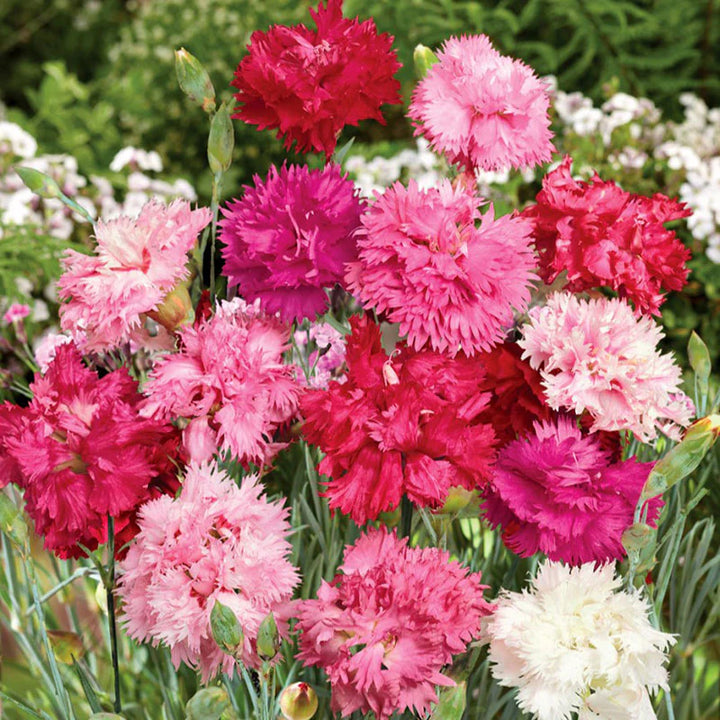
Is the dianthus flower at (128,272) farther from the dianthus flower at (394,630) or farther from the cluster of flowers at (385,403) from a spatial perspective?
the dianthus flower at (394,630)

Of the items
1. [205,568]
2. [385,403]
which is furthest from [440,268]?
[205,568]

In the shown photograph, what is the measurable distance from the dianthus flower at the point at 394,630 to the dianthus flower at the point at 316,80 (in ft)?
0.67

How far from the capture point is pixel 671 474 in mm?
399

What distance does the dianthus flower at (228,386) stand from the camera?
16.6 inches

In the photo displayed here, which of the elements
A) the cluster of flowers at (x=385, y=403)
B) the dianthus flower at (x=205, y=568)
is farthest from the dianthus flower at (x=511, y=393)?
the dianthus flower at (x=205, y=568)

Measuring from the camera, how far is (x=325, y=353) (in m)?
0.61

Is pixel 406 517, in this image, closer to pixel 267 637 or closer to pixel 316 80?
pixel 267 637

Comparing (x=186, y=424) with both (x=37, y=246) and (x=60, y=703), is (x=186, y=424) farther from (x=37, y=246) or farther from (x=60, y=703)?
(x=37, y=246)

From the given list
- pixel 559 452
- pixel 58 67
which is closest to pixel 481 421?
pixel 559 452

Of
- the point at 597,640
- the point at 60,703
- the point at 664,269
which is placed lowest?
the point at 60,703

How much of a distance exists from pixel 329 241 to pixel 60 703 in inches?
A: 11.0

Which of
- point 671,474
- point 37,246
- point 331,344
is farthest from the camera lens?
point 37,246

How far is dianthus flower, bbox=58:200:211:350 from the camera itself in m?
0.43

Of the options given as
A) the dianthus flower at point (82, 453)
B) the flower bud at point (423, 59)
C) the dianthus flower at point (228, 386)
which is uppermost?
the flower bud at point (423, 59)
